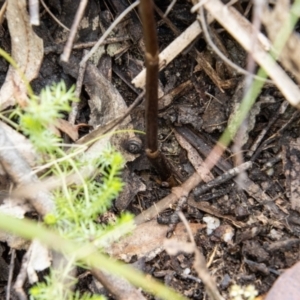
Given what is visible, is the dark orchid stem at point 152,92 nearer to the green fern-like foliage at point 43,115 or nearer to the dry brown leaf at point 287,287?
the green fern-like foliage at point 43,115

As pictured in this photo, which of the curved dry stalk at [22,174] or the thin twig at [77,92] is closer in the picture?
the curved dry stalk at [22,174]

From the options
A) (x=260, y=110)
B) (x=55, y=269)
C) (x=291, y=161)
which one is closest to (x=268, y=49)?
(x=260, y=110)

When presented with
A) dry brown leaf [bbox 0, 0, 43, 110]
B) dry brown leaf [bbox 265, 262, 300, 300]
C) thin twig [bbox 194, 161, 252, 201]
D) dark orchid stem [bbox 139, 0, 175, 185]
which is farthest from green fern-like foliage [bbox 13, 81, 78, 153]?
dry brown leaf [bbox 265, 262, 300, 300]

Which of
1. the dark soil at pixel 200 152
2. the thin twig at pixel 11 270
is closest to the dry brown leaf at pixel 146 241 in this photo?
the dark soil at pixel 200 152

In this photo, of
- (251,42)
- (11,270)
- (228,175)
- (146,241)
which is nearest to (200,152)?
(228,175)

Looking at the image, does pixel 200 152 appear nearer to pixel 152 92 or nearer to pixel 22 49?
pixel 152 92

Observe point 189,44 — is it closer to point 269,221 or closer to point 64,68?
point 64,68
